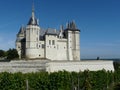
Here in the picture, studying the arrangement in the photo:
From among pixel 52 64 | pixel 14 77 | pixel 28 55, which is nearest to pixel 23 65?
pixel 52 64

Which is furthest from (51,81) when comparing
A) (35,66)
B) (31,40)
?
(31,40)

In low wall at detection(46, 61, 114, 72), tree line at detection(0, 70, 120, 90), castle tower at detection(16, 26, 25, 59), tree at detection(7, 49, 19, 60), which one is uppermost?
castle tower at detection(16, 26, 25, 59)

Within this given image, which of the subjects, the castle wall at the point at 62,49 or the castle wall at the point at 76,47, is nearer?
the castle wall at the point at 62,49

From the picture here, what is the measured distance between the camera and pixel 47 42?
5025 centimetres

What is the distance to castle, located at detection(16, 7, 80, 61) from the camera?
4809cm

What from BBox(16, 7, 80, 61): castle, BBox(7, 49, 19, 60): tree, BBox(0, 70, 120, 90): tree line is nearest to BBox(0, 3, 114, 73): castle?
BBox(16, 7, 80, 61): castle

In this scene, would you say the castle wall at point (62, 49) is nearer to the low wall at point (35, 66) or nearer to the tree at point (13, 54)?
the tree at point (13, 54)

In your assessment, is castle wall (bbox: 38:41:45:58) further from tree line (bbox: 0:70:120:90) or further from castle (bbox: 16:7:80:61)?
tree line (bbox: 0:70:120:90)

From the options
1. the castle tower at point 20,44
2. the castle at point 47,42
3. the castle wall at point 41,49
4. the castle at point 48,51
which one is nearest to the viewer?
the castle at point 48,51

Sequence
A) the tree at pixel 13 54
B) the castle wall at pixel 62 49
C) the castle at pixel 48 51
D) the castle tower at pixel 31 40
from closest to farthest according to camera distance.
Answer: the castle at pixel 48 51
the tree at pixel 13 54
the castle tower at pixel 31 40
the castle wall at pixel 62 49

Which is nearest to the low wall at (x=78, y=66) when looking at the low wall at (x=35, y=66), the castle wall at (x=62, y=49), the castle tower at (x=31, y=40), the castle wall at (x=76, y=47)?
the low wall at (x=35, y=66)

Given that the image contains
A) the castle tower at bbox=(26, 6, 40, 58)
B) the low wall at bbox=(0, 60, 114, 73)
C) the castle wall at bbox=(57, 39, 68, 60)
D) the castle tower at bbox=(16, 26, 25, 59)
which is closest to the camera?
the low wall at bbox=(0, 60, 114, 73)

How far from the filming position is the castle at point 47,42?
48.1m

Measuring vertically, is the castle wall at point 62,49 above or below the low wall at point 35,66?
above
